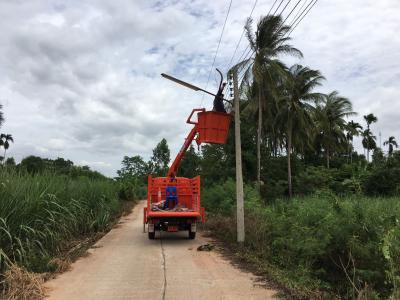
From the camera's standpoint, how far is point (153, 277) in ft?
29.6

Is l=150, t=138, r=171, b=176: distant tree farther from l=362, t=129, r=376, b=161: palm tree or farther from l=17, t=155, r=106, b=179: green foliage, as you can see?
l=17, t=155, r=106, b=179: green foliage

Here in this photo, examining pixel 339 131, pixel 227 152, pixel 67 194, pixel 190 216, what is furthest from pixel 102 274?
pixel 339 131

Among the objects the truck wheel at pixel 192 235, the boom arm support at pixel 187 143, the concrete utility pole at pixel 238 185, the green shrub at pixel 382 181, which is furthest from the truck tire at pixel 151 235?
the green shrub at pixel 382 181

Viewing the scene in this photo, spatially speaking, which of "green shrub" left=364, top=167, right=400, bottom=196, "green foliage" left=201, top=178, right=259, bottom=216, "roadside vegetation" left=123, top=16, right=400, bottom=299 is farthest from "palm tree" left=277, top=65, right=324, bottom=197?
"green foliage" left=201, top=178, right=259, bottom=216

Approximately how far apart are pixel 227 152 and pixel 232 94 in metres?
22.7

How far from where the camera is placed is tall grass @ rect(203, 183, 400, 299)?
7395mm

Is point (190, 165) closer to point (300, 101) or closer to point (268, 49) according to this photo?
point (300, 101)

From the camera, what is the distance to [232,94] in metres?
13.9

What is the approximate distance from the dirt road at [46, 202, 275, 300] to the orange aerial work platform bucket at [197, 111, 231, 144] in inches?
139

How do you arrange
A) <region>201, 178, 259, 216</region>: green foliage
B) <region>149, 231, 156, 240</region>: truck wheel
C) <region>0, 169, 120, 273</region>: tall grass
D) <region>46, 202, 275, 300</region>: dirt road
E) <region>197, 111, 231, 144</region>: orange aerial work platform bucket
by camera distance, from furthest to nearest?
1. <region>201, 178, 259, 216</region>: green foliage
2. <region>149, 231, 156, 240</region>: truck wheel
3. <region>197, 111, 231, 144</region>: orange aerial work platform bucket
4. <region>0, 169, 120, 273</region>: tall grass
5. <region>46, 202, 275, 300</region>: dirt road

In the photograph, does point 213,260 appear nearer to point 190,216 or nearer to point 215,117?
point 190,216

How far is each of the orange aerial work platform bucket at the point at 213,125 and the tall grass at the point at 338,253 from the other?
3.86 m

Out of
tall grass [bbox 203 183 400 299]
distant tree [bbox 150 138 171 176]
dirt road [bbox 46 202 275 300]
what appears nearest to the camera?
tall grass [bbox 203 183 400 299]

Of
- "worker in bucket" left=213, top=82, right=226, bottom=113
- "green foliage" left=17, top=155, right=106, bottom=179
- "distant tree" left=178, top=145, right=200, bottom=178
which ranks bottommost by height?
"green foliage" left=17, top=155, right=106, bottom=179
